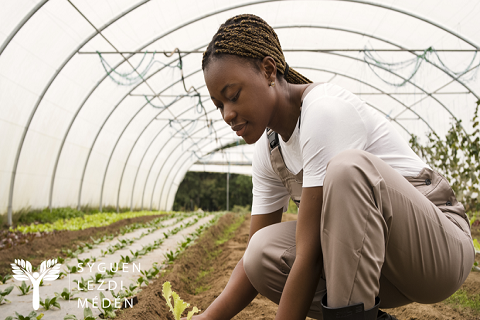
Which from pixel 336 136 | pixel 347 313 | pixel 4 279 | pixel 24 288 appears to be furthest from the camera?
pixel 4 279

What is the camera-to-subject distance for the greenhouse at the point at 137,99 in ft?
15.0

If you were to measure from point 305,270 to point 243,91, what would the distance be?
0.67 m

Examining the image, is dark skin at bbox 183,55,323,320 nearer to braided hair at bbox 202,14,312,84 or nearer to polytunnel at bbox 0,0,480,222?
braided hair at bbox 202,14,312,84

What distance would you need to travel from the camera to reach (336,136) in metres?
1.24

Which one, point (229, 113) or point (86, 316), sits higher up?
point (229, 113)

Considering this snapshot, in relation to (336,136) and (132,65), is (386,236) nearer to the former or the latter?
(336,136)

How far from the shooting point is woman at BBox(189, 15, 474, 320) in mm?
1048

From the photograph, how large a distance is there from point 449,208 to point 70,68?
9.08 m

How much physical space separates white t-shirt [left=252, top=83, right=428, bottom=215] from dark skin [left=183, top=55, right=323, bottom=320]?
0.09m

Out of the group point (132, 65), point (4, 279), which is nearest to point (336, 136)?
point (4, 279)

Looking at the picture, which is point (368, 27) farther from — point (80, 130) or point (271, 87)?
point (271, 87)

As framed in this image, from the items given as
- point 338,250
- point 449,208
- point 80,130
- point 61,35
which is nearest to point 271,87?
point 338,250

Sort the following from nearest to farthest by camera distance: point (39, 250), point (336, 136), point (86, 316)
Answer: point (336, 136) < point (86, 316) < point (39, 250)

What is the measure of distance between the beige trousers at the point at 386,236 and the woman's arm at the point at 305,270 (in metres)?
0.07
